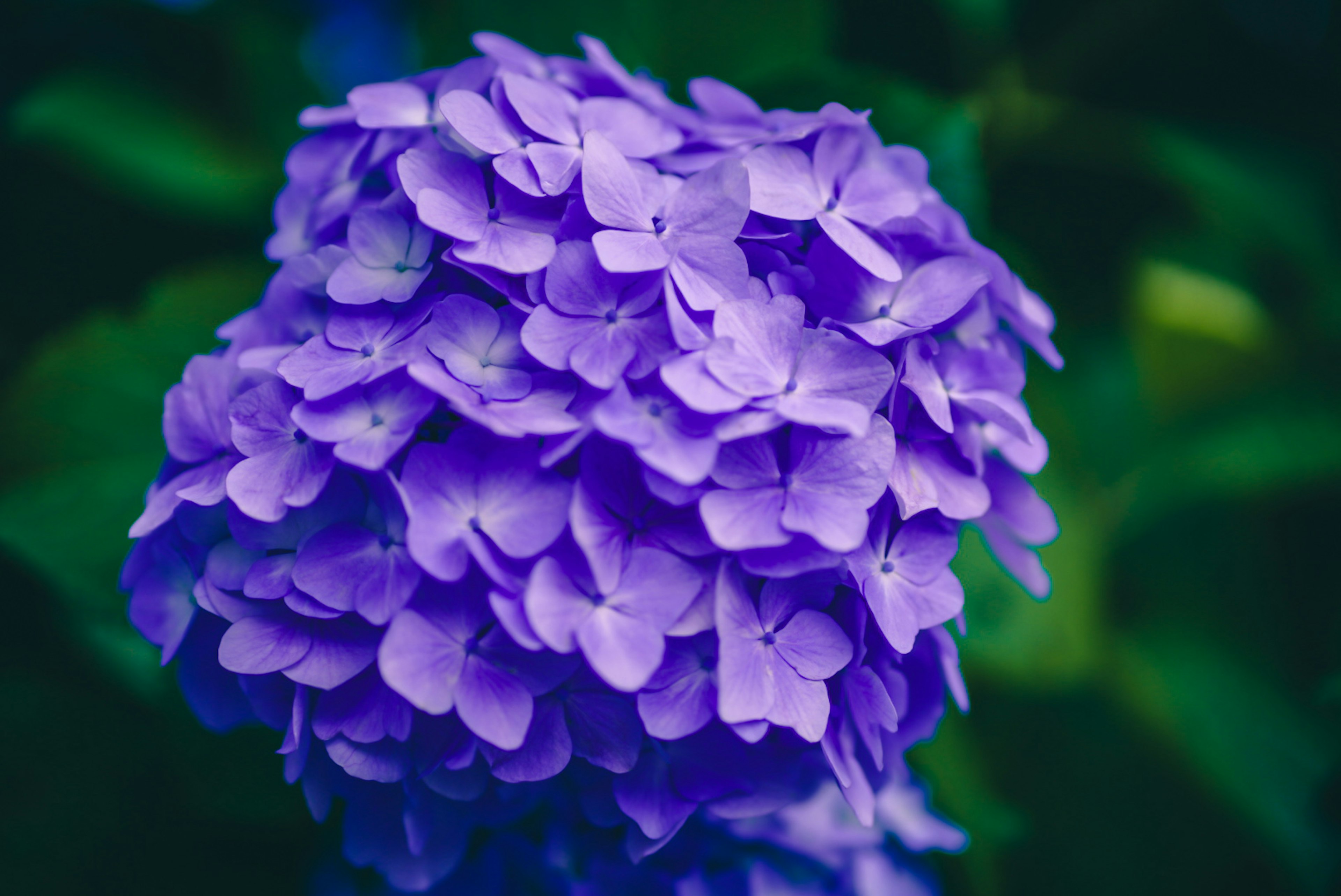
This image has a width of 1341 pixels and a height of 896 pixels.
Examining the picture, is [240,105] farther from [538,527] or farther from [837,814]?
[837,814]

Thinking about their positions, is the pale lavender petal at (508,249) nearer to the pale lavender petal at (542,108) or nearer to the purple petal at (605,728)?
the pale lavender petal at (542,108)

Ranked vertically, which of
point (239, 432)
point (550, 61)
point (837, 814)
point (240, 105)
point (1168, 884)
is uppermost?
point (550, 61)

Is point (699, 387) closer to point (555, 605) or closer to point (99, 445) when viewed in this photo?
point (555, 605)

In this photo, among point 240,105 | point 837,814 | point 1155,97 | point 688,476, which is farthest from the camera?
point 1155,97

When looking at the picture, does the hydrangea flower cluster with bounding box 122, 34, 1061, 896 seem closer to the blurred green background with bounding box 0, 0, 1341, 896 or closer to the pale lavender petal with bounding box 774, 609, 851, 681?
the pale lavender petal with bounding box 774, 609, 851, 681

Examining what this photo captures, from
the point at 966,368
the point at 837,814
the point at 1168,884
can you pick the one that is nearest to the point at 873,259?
the point at 966,368
